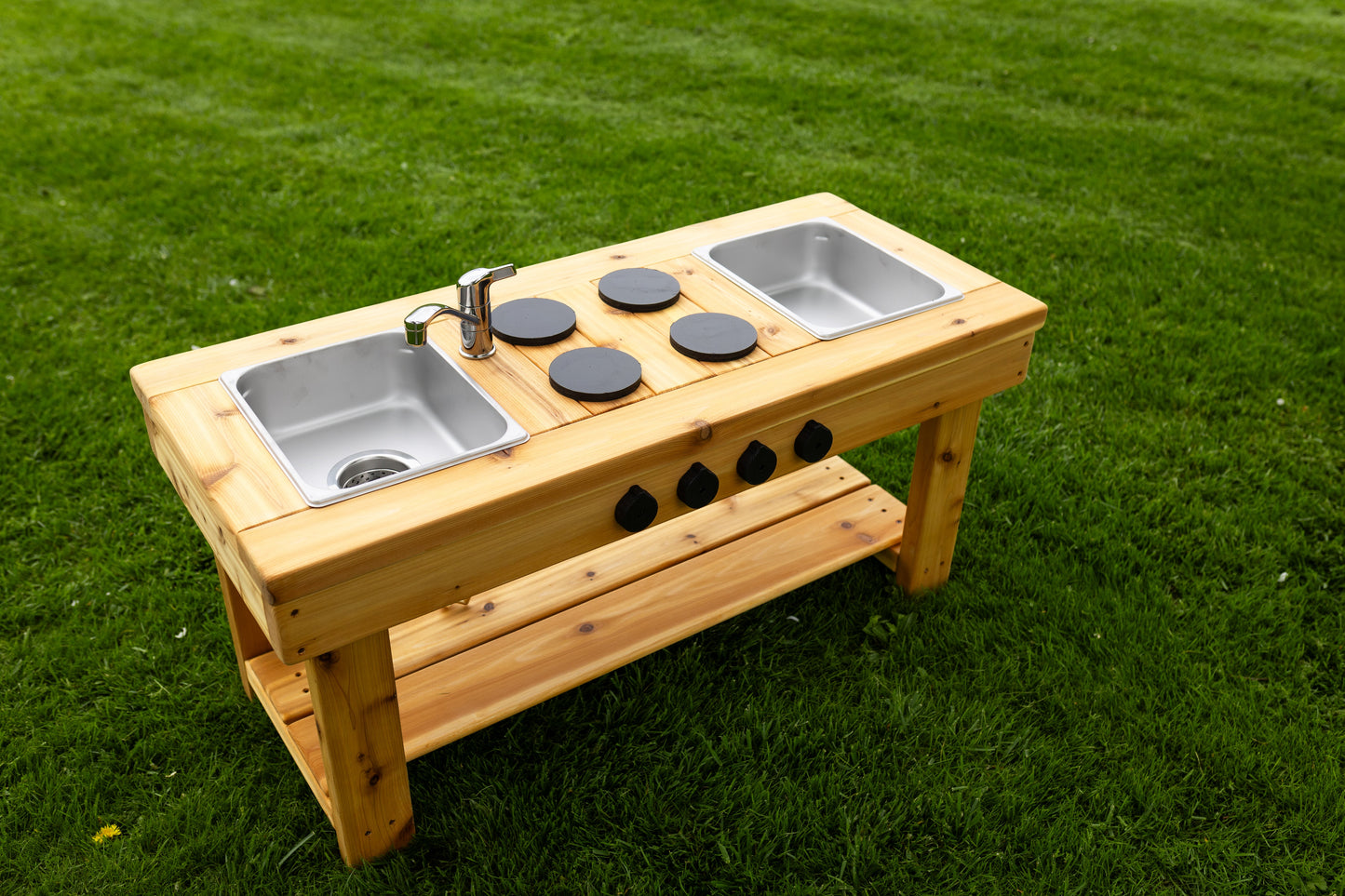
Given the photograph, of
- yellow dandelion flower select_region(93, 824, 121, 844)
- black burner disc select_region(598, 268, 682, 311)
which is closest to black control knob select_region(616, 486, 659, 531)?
black burner disc select_region(598, 268, 682, 311)

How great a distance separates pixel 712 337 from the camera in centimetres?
237

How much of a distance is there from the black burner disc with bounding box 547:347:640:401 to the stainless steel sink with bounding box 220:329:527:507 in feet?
0.52

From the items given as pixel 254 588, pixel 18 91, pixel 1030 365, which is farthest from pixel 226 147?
pixel 254 588

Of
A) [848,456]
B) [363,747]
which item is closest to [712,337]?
[363,747]

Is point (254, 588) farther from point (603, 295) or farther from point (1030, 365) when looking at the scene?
point (1030, 365)

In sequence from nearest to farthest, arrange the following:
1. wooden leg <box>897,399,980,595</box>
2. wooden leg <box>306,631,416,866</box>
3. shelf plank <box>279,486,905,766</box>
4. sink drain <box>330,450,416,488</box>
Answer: wooden leg <box>306,631,416,866</box> < sink drain <box>330,450,416,488</box> < shelf plank <box>279,486,905,766</box> < wooden leg <box>897,399,980,595</box>

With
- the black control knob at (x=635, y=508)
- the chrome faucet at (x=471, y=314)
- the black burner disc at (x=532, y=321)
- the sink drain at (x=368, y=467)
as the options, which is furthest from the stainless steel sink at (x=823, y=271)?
the sink drain at (x=368, y=467)

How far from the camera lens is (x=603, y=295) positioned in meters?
2.54

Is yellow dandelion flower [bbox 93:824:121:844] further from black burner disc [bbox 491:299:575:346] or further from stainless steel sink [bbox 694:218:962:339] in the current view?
stainless steel sink [bbox 694:218:962:339]

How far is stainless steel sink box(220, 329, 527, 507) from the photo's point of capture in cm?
224

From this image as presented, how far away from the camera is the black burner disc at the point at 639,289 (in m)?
2.51

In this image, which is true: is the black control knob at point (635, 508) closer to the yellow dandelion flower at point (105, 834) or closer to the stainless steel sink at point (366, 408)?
the stainless steel sink at point (366, 408)

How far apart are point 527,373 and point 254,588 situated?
717 mm

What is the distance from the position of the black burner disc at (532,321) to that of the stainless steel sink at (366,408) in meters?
0.16
